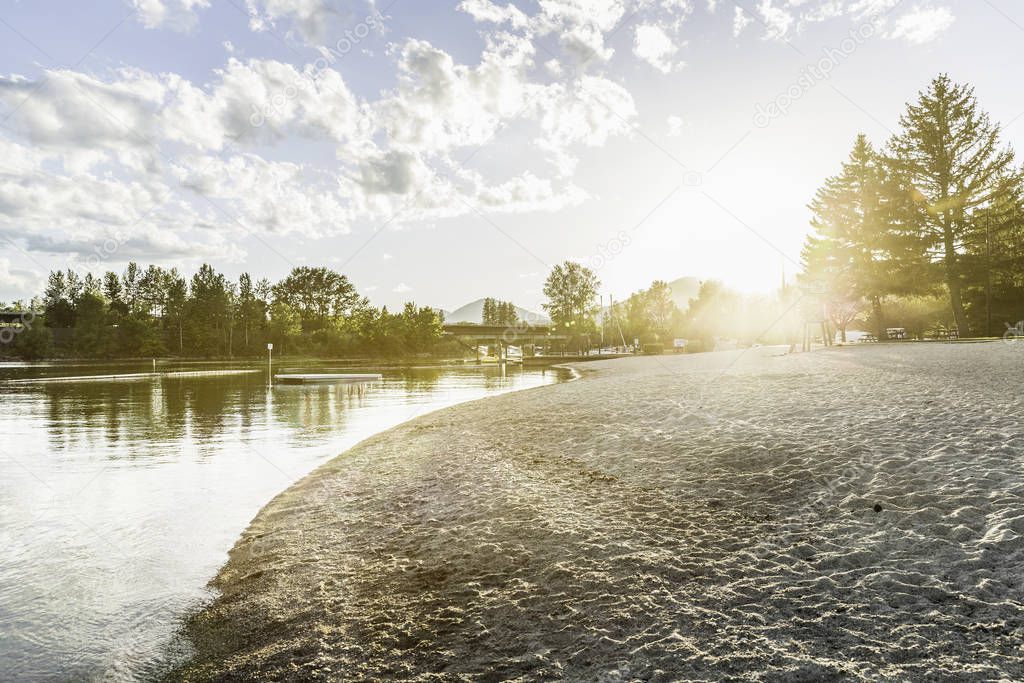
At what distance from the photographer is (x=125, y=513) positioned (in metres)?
9.37

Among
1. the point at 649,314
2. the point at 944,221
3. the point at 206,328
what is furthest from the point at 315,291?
the point at 944,221

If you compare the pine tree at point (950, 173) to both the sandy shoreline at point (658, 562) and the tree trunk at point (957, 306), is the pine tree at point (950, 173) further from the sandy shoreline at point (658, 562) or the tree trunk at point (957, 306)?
the sandy shoreline at point (658, 562)

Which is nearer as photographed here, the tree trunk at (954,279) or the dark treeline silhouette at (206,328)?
the tree trunk at (954,279)

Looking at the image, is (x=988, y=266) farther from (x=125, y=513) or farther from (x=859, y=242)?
(x=125, y=513)

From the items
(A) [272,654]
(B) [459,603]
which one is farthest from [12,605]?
(B) [459,603]

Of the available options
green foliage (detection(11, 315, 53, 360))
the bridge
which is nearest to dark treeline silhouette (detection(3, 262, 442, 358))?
green foliage (detection(11, 315, 53, 360))

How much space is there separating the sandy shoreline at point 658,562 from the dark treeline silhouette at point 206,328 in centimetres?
9623

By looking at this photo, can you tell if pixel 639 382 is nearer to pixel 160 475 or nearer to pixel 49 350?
pixel 160 475

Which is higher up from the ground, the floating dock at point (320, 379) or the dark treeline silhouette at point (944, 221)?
the dark treeline silhouette at point (944, 221)

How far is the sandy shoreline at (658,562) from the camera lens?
434 cm

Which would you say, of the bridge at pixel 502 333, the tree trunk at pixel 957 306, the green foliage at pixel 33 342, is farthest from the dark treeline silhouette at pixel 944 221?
the green foliage at pixel 33 342

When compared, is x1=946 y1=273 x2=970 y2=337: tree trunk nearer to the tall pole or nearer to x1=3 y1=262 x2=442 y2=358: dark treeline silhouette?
the tall pole

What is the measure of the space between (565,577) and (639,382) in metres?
19.2

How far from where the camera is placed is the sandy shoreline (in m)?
4.34
